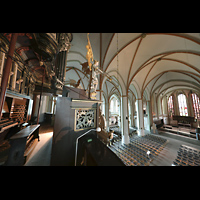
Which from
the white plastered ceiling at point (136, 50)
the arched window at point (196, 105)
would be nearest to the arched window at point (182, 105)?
the arched window at point (196, 105)

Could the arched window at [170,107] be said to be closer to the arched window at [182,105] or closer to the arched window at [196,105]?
the arched window at [182,105]

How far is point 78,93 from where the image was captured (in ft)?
7.89

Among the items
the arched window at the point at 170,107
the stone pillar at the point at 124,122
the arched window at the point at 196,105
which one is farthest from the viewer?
the arched window at the point at 170,107

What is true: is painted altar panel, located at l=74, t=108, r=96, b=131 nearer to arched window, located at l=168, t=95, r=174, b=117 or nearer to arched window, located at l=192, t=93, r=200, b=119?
arched window, located at l=168, t=95, r=174, b=117

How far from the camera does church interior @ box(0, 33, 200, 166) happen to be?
1547 mm

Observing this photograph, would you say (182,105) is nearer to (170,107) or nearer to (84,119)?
(170,107)

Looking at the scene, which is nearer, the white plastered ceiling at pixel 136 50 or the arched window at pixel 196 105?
the white plastered ceiling at pixel 136 50

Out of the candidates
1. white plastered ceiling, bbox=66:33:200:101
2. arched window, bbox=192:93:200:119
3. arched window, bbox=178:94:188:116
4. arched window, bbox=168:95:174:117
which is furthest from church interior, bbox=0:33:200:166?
arched window, bbox=168:95:174:117

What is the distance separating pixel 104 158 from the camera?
1.08 m

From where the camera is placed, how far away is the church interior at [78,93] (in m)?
1.55

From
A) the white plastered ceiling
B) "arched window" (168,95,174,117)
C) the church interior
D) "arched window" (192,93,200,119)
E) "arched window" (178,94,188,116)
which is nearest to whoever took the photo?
the church interior
